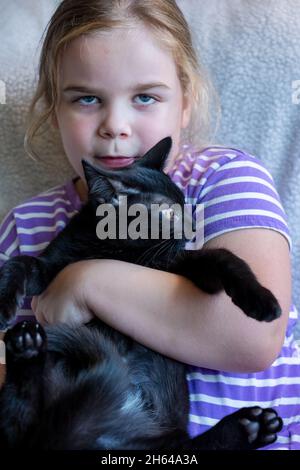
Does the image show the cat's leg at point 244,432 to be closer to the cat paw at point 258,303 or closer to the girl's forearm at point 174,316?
the girl's forearm at point 174,316

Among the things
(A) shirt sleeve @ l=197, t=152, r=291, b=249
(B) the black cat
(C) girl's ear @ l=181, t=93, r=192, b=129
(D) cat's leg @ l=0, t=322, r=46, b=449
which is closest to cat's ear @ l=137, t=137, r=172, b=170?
(B) the black cat

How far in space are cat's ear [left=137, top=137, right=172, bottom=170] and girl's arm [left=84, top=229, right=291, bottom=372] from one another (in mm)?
166

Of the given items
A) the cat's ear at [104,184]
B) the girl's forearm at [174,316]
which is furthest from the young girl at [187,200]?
the cat's ear at [104,184]

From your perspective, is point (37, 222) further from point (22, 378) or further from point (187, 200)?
point (22, 378)

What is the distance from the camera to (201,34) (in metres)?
1.36

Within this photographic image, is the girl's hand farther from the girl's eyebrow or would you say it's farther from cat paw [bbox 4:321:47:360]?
the girl's eyebrow

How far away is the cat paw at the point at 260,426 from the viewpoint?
91 centimetres

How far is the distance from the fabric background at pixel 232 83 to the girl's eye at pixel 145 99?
1.02 ft

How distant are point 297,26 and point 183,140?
340 millimetres

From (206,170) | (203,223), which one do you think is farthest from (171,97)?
(203,223)

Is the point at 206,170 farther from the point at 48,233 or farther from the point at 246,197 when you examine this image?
A: the point at 48,233

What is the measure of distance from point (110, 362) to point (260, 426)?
25 centimetres

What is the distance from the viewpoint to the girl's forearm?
0.94m

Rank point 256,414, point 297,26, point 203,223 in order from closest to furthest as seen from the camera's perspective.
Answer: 1. point 256,414
2. point 203,223
3. point 297,26
